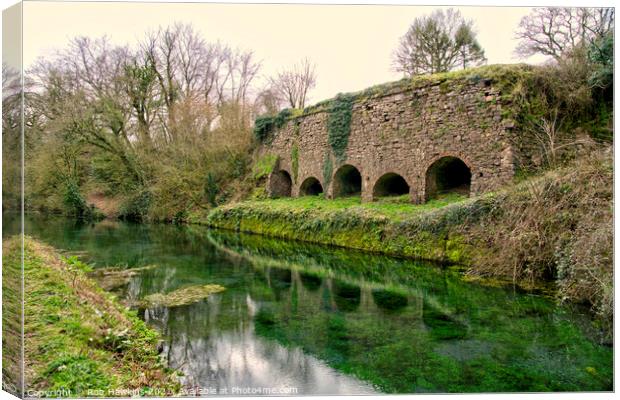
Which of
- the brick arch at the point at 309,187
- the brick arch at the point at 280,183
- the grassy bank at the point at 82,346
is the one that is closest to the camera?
the grassy bank at the point at 82,346

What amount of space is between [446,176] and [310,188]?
6.58 meters

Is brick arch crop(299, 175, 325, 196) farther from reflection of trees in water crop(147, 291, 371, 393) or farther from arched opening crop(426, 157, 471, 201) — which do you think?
reflection of trees in water crop(147, 291, 371, 393)

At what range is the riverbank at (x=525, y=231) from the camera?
5750 mm

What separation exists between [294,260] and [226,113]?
495 inches

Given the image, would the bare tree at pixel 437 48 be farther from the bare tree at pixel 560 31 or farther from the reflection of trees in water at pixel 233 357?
the reflection of trees in water at pixel 233 357

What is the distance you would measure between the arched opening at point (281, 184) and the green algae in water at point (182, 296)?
11.6 m

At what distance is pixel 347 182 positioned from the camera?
16.7 meters

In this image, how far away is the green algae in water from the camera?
6840mm

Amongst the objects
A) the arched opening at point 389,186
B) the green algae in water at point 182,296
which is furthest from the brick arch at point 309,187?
the green algae in water at point 182,296

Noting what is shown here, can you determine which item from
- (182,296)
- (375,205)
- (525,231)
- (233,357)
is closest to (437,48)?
(375,205)

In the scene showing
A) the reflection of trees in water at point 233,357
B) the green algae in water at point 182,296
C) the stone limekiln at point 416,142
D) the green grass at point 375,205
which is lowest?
the reflection of trees in water at point 233,357

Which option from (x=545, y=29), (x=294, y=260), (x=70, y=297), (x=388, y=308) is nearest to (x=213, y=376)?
(x=70, y=297)

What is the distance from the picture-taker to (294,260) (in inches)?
426

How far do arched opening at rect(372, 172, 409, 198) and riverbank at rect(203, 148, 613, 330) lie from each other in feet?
6.00
